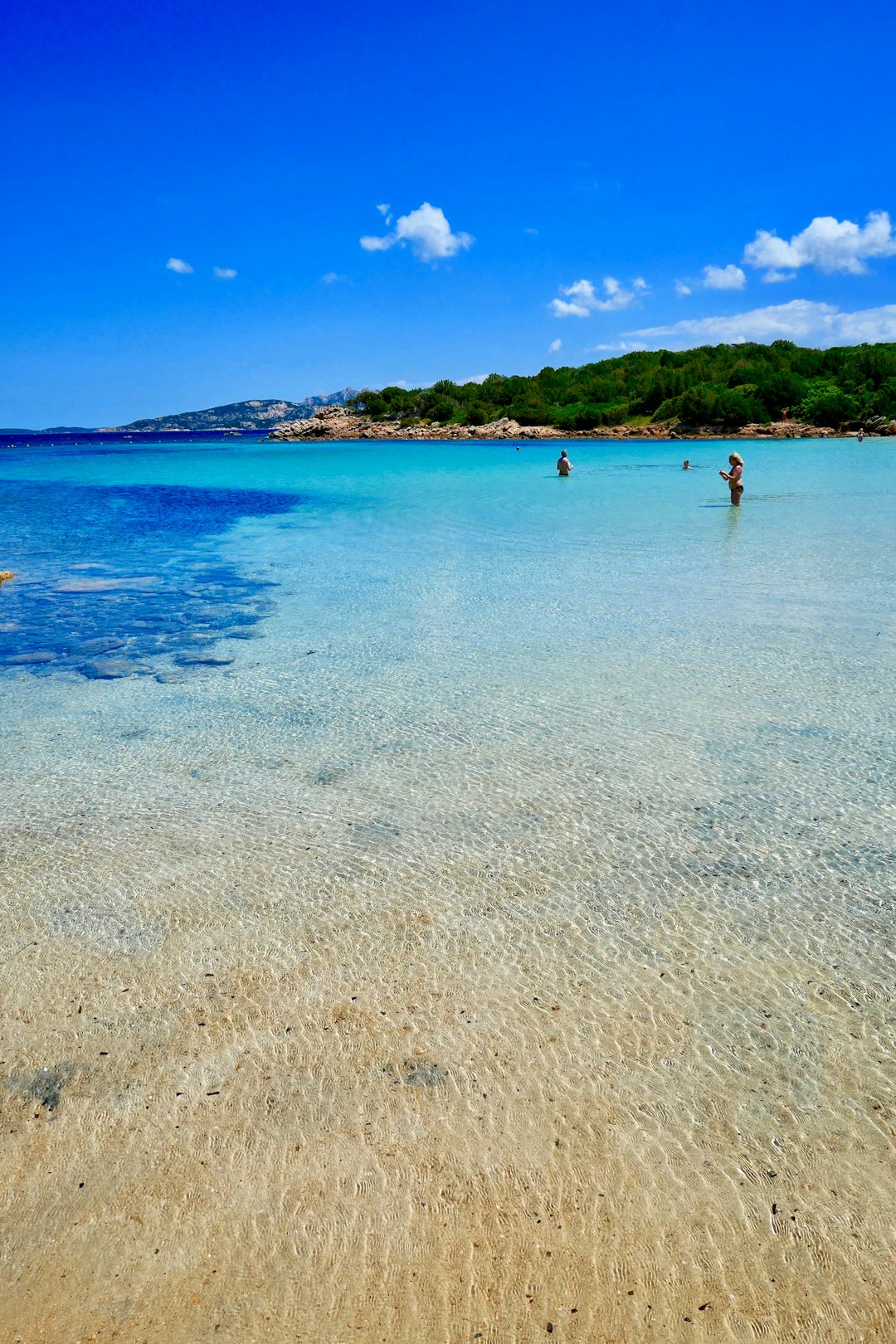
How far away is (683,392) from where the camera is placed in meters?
72.5

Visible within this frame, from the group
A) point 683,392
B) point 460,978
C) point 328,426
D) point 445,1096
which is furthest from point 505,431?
point 445,1096

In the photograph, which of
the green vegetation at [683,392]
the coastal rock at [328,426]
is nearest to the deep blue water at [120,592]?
the green vegetation at [683,392]

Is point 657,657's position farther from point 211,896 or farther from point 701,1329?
point 701,1329

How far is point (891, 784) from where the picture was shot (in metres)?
4.68

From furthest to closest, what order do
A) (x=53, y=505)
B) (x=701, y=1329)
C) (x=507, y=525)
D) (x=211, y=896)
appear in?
(x=53, y=505)
(x=507, y=525)
(x=211, y=896)
(x=701, y=1329)

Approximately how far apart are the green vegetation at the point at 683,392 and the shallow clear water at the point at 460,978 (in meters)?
62.0

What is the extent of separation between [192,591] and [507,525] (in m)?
8.53

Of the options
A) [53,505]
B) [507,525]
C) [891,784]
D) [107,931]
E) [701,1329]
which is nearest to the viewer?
[701,1329]

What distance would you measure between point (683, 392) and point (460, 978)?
3044 inches

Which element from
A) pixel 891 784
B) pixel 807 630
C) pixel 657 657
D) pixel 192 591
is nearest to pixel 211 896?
pixel 891 784

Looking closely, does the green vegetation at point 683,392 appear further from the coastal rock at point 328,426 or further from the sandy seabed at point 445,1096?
the sandy seabed at point 445,1096

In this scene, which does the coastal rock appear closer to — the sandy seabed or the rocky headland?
the rocky headland

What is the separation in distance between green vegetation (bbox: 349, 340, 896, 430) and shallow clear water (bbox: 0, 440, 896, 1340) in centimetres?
6202

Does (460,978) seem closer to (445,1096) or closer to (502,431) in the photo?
(445,1096)
